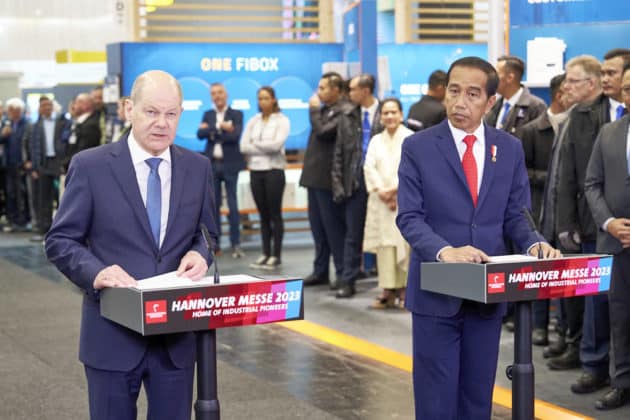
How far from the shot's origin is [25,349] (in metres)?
6.63

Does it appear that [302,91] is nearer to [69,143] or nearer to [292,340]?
[69,143]

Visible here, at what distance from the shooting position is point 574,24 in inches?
287

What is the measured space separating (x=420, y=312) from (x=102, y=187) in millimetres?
1122

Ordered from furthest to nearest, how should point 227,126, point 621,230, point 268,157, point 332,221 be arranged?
point 227,126 → point 268,157 → point 332,221 → point 621,230

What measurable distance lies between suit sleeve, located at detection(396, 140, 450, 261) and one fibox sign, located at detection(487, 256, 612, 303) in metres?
0.30

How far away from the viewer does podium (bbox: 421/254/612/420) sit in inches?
117

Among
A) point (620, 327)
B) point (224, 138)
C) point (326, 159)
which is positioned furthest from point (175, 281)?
point (224, 138)

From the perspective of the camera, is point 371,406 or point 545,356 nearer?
point 371,406

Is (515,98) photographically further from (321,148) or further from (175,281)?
(175,281)

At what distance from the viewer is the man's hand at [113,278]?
269 centimetres

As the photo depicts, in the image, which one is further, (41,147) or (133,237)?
(41,147)

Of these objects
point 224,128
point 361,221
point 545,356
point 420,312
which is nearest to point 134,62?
point 224,128


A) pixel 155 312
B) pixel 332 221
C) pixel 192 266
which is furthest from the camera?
pixel 332 221

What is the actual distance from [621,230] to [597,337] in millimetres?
782
